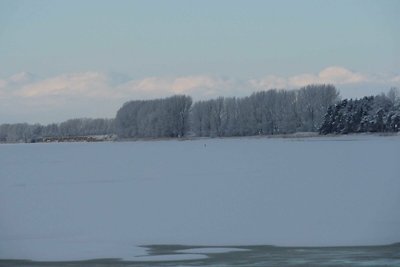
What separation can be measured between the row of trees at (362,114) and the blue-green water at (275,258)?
43.3m

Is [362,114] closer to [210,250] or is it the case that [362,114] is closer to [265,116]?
[265,116]

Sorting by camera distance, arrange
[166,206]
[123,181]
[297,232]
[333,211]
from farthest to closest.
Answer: [123,181] → [166,206] → [333,211] → [297,232]

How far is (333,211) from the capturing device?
10.3m

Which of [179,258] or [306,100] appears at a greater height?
[306,100]

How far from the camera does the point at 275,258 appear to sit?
294 inches

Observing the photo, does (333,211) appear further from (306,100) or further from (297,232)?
(306,100)

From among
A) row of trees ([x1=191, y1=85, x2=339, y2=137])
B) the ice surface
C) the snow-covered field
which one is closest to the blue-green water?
the ice surface

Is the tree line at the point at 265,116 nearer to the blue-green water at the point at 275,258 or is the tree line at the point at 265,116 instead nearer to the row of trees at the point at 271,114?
the row of trees at the point at 271,114

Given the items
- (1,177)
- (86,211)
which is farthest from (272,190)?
(1,177)

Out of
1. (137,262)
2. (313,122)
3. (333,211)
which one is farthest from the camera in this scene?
(313,122)

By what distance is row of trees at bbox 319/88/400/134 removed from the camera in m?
50.8

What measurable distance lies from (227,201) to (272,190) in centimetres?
165

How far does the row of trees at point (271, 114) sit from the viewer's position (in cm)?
5638

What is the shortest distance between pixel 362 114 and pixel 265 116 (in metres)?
8.05
